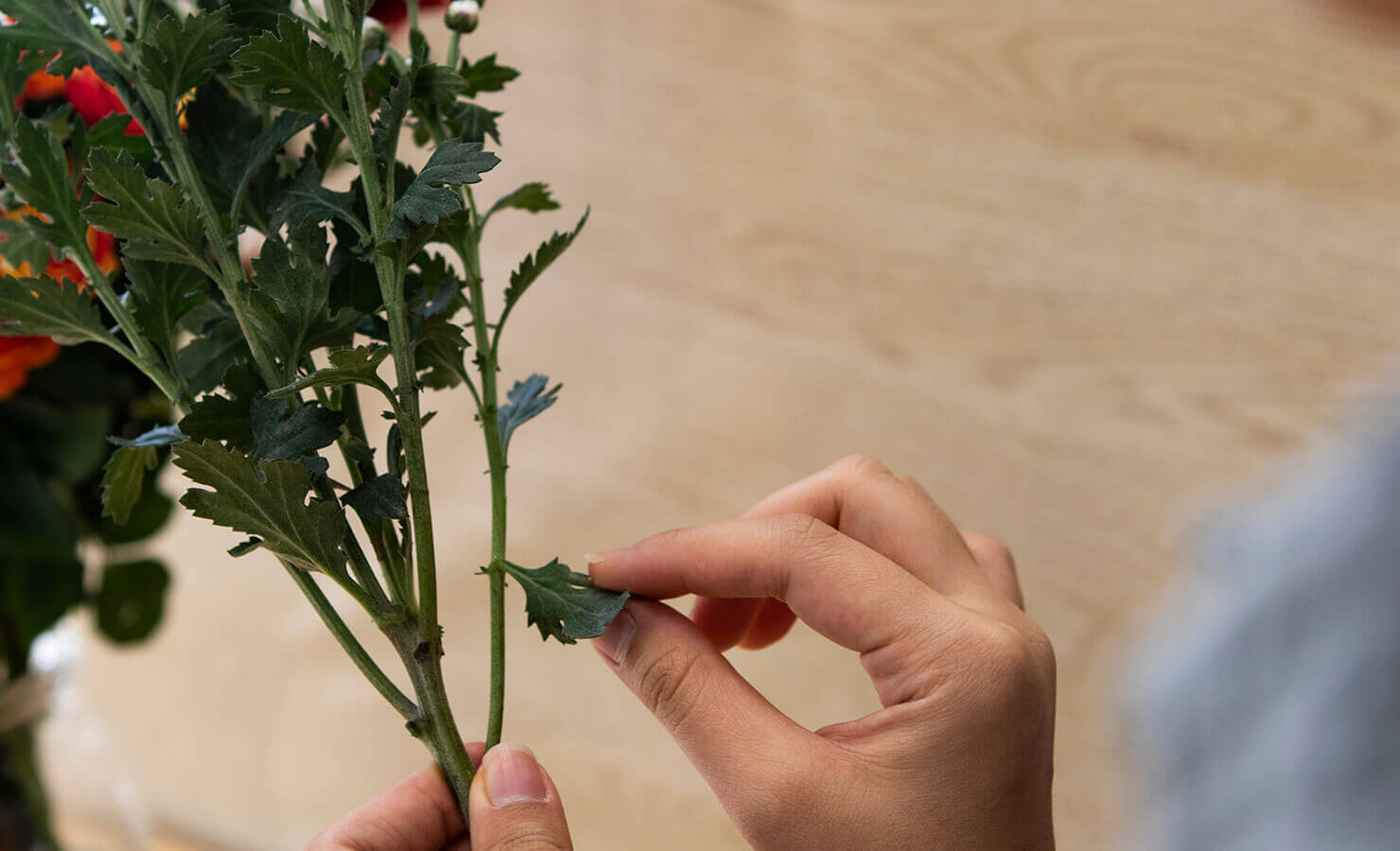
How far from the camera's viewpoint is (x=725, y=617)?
1.72 ft

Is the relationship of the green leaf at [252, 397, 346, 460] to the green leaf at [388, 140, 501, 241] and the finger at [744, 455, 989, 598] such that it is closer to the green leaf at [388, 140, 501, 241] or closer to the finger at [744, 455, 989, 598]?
the green leaf at [388, 140, 501, 241]

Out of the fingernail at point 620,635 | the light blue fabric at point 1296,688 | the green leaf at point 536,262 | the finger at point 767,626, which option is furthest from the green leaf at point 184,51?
the light blue fabric at point 1296,688

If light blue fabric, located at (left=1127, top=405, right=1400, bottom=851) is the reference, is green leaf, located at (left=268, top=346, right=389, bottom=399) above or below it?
above

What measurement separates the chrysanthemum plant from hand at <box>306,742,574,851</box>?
0.03 metres

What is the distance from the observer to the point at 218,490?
31 centimetres

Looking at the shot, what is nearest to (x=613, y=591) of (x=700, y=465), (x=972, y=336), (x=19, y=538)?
(x=19, y=538)

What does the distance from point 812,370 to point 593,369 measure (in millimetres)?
185

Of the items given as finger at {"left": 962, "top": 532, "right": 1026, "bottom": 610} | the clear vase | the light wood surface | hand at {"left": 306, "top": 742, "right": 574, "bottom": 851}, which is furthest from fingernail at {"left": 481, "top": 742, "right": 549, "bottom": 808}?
the light wood surface

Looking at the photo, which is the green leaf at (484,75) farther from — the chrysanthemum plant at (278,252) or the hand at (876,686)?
the hand at (876,686)

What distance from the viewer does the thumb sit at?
0.38 metres

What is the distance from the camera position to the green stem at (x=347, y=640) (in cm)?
35

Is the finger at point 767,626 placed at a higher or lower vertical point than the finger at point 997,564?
lower

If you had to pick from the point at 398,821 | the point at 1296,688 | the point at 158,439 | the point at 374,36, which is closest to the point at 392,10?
the point at 374,36

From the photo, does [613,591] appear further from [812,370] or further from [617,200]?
[617,200]
